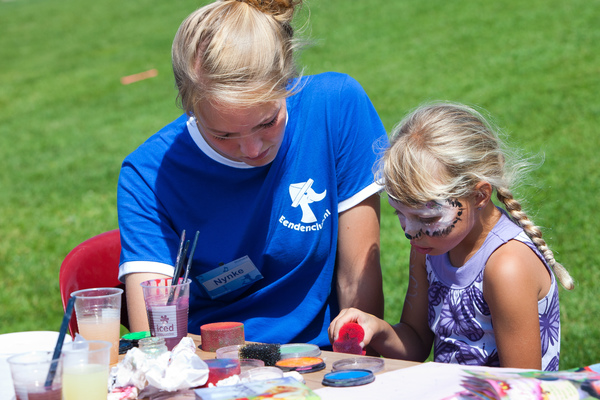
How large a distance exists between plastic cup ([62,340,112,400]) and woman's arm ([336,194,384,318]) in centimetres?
105

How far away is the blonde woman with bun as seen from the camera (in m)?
2.00

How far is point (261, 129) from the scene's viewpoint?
2021 mm

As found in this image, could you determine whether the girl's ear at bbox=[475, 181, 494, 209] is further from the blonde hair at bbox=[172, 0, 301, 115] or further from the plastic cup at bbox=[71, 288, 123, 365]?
the plastic cup at bbox=[71, 288, 123, 365]

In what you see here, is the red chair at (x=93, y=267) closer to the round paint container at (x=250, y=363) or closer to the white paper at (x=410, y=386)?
the round paint container at (x=250, y=363)

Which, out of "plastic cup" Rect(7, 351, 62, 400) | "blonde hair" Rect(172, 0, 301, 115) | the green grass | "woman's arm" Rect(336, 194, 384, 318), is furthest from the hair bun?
"plastic cup" Rect(7, 351, 62, 400)

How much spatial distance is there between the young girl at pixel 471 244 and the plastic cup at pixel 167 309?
1.48ft

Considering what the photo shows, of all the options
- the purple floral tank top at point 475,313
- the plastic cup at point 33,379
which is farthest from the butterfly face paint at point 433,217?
the plastic cup at point 33,379

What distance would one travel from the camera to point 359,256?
2266mm

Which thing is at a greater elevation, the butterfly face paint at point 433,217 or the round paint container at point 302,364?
the butterfly face paint at point 433,217

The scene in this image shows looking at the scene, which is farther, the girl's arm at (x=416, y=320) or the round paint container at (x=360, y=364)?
the girl's arm at (x=416, y=320)

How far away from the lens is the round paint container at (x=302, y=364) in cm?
155

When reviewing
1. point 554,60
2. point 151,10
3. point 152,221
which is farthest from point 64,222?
point 151,10

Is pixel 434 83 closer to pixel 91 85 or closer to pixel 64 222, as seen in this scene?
pixel 64 222

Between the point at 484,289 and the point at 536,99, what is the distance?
6117 mm
